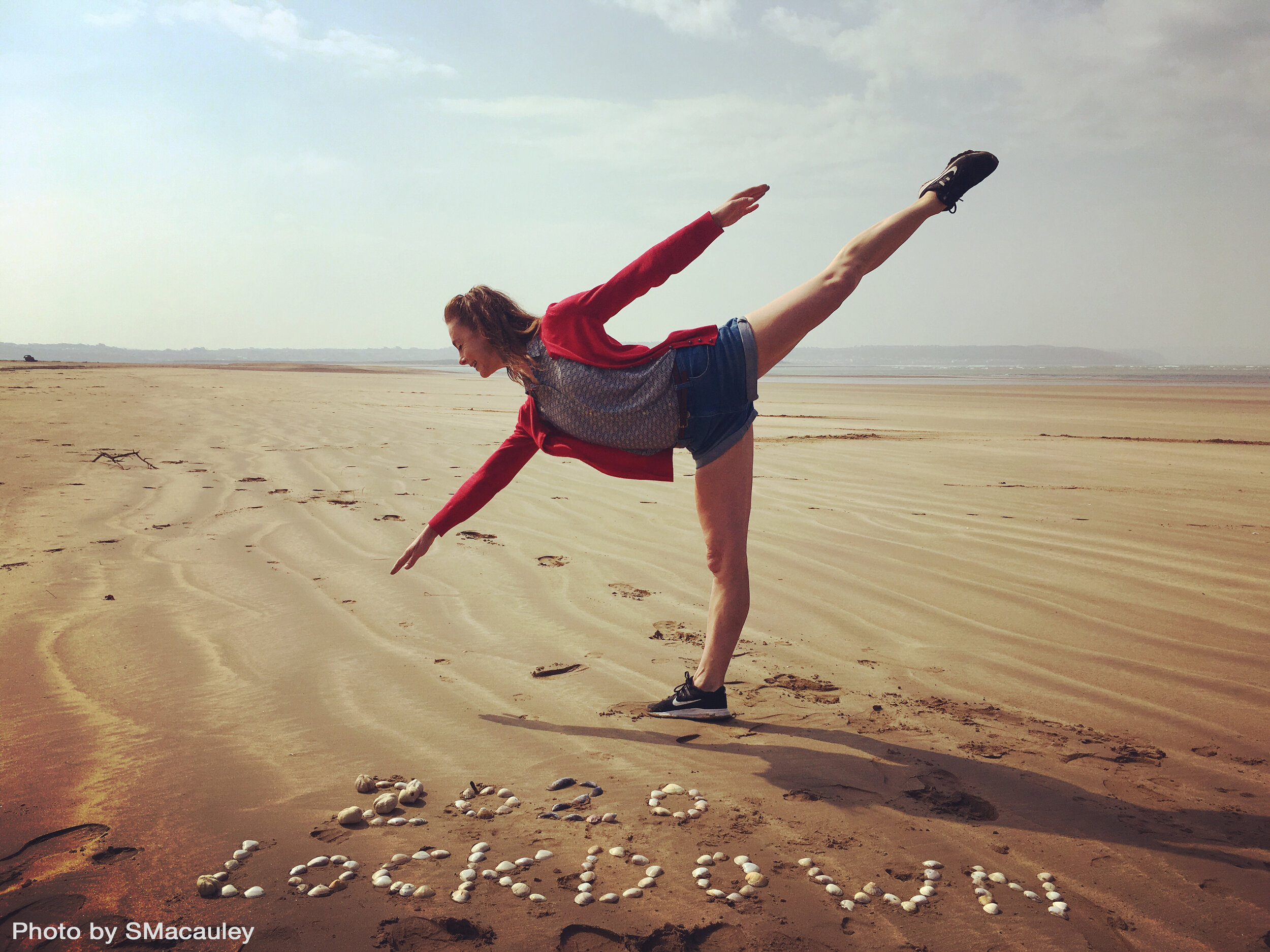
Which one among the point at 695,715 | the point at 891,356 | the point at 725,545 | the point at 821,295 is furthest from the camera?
the point at 891,356

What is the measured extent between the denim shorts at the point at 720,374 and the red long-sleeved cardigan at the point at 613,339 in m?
0.04

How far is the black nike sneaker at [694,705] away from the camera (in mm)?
2805

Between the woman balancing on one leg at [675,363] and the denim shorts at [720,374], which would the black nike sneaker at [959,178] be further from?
the denim shorts at [720,374]

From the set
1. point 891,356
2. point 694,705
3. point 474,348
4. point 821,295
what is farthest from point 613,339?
point 891,356

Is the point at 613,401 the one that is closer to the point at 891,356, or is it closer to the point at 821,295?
the point at 821,295

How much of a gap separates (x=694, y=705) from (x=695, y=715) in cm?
3

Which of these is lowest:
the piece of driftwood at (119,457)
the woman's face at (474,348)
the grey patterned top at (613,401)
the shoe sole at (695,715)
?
the shoe sole at (695,715)

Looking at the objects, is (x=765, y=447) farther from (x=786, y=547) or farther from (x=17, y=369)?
(x=17, y=369)

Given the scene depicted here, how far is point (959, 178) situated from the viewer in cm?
256

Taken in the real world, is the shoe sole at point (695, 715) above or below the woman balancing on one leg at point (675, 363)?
below

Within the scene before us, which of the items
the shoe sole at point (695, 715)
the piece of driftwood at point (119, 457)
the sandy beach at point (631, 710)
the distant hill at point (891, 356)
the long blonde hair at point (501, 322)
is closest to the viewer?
the sandy beach at point (631, 710)

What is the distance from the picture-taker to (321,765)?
2451mm

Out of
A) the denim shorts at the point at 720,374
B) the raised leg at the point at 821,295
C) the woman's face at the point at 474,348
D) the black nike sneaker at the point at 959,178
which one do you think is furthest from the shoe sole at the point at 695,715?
the black nike sneaker at the point at 959,178

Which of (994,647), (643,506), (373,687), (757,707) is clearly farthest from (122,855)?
(643,506)
